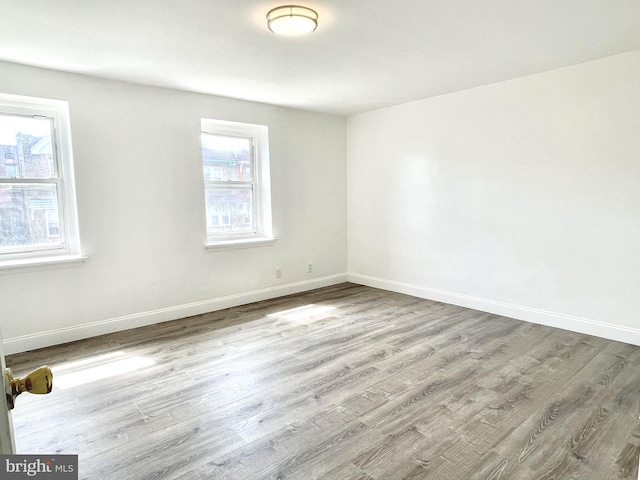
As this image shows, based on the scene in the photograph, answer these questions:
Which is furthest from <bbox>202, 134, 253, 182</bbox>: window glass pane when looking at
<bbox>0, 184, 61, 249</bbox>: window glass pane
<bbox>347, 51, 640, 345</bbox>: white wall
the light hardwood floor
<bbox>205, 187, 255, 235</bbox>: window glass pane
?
the light hardwood floor

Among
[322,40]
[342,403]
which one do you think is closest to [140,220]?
[322,40]

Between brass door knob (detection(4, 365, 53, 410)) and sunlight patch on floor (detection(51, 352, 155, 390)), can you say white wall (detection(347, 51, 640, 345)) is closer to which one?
sunlight patch on floor (detection(51, 352, 155, 390))

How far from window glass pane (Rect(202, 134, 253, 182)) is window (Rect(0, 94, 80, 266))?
4.48 ft

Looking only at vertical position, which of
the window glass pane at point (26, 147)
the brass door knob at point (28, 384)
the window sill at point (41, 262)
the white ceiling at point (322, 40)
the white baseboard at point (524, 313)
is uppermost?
the white ceiling at point (322, 40)

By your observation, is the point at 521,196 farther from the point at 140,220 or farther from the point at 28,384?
the point at 28,384

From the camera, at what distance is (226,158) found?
454cm

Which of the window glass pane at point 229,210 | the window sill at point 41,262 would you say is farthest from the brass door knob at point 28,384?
the window glass pane at point 229,210

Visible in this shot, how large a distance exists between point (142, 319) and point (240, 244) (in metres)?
1.31

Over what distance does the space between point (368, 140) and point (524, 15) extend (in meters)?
2.88

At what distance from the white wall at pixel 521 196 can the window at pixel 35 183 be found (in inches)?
140

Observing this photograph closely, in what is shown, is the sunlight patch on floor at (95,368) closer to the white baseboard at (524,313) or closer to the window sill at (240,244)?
the window sill at (240,244)

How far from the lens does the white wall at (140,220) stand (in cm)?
331

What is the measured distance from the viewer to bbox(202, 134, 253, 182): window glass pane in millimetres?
4363

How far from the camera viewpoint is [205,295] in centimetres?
430
